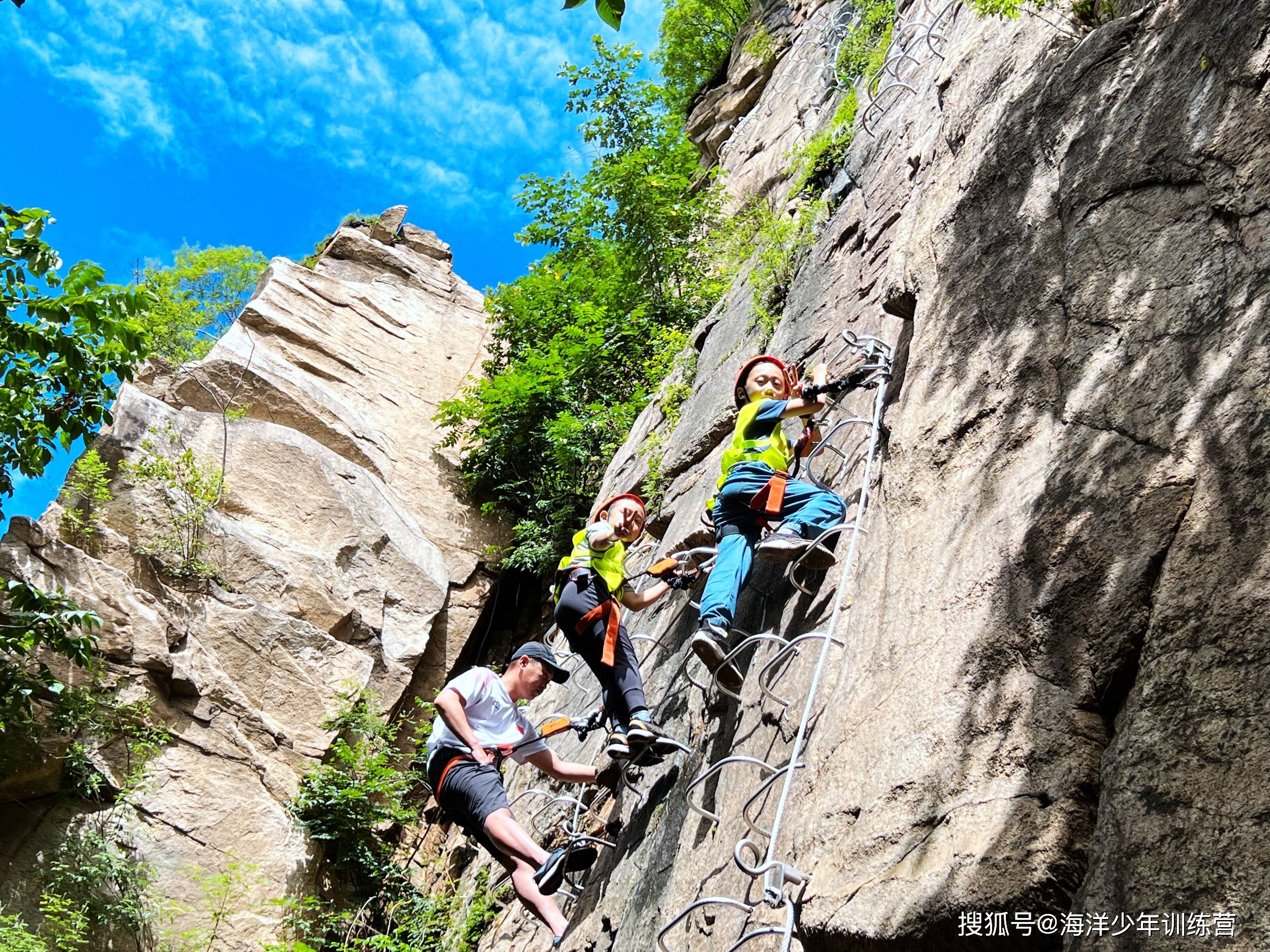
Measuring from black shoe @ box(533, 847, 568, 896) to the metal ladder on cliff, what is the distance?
779 mm

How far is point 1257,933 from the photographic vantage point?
6.85 feet

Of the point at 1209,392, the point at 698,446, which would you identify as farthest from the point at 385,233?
the point at 1209,392

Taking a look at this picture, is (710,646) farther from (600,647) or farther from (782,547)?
(600,647)

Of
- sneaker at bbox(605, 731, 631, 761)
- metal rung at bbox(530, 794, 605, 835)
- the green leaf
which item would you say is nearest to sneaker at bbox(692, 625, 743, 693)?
sneaker at bbox(605, 731, 631, 761)

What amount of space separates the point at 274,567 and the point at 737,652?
23.0 feet

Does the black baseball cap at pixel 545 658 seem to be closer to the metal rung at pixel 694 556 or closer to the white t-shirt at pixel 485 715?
the white t-shirt at pixel 485 715

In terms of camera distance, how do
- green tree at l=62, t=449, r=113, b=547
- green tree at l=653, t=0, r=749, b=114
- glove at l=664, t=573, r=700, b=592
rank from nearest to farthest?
glove at l=664, t=573, r=700, b=592, green tree at l=62, t=449, r=113, b=547, green tree at l=653, t=0, r=749, b=114

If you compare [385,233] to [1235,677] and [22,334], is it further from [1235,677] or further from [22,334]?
[1235,677]

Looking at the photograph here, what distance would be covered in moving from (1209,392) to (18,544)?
9281 millimetres

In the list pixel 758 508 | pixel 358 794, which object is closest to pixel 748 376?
pixel 758 508

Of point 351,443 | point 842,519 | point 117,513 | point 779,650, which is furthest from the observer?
point 351,443

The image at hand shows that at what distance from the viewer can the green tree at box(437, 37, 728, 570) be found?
12.1 meters

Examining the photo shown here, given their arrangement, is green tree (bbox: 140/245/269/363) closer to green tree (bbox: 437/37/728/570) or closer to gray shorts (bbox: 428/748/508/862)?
green tree (bbox: 437/37/728/570)

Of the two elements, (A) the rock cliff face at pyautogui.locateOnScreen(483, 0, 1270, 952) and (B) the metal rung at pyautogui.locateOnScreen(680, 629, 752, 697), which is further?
(B) the metal rung at pyautogui.locateOnScreen(680, 629, 752, 697)
